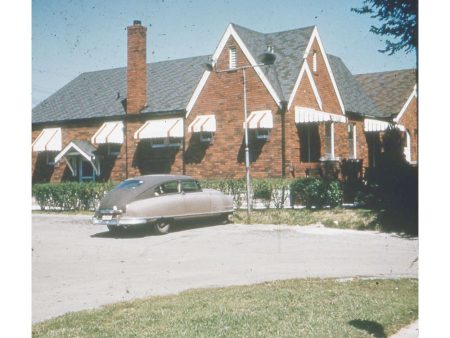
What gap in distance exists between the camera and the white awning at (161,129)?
2392cm

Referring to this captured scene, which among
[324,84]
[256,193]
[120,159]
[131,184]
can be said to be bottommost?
[256,193]

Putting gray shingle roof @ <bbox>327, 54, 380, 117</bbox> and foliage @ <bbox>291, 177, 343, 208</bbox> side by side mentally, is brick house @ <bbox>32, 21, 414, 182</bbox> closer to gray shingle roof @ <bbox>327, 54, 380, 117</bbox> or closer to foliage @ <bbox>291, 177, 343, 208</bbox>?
gray shingle roof @ <bbox>327, 54, 380, 117</bbox>

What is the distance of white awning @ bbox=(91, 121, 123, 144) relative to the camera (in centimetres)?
2541

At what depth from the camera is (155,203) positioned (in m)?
14.0

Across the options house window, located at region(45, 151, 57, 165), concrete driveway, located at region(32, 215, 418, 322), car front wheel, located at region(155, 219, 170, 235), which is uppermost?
house window, located at region(45, 151, 57, 165)

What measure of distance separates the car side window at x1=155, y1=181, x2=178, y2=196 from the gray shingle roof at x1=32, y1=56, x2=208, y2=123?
10.1 metres

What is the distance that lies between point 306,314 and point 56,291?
157 inches

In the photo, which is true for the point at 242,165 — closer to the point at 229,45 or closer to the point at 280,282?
the point at 229,45

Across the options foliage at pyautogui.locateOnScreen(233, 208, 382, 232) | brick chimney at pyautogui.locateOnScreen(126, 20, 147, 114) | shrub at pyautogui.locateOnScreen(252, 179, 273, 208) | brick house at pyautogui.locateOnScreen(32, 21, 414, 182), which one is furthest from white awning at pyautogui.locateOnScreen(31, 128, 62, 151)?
foliage at pyautogui.locateOnScreen(233, 208, 382, 232)

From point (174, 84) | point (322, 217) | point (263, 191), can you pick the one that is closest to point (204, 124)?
point (174, 84)

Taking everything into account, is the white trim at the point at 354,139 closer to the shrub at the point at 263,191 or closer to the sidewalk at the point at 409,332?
the shrub at the point at 263,191

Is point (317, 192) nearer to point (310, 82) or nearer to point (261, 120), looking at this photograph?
point (261, 120)

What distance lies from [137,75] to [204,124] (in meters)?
5.34
